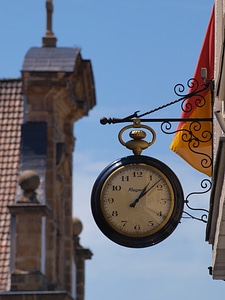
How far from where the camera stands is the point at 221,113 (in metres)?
13.4

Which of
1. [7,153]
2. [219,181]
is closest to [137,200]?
[219,181]

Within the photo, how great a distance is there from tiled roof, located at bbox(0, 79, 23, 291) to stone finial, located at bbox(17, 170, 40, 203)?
76cm

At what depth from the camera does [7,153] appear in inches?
1764

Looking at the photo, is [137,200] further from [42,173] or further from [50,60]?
[50,60]

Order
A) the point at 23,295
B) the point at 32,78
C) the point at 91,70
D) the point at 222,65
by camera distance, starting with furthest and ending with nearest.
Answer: the point at 91,70
the point at 32,78
the point at 23,295
the point at 222,65

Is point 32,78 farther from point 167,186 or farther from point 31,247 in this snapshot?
point 167,186

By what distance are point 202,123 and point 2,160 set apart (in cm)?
2865

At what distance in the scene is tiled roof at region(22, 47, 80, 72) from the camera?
4400cm

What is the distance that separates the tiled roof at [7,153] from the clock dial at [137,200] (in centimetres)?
2727

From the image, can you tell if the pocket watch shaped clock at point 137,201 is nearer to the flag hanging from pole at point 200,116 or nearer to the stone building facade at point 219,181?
the stone building facade at point 219,181

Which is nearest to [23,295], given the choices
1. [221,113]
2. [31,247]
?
[31,247]

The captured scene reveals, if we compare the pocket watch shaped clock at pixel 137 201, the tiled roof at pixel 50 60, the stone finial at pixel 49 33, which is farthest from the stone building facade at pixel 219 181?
the stone finial at pixel 49 33

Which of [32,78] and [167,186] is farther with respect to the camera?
[32,78]

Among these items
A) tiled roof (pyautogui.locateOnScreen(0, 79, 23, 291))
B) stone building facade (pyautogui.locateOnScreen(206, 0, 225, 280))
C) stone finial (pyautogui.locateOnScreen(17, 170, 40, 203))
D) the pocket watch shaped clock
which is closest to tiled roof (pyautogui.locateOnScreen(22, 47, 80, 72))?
tiled roof (pyautogui.locateOnScreen(0, 79, 23, 291))
